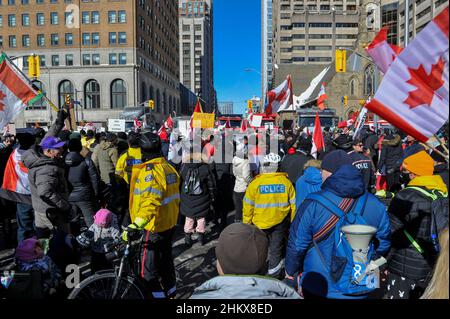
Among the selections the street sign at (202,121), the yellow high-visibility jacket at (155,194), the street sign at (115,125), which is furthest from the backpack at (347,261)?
the street sign at (115,125)

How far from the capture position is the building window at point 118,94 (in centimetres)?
6184

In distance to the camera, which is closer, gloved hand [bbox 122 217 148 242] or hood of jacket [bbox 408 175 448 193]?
hood of jacket [bbox 408 175 448 193]

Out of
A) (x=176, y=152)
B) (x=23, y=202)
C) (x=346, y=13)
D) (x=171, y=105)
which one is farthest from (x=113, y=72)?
(x=346, y=13)

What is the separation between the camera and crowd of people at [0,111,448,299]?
2.50 m

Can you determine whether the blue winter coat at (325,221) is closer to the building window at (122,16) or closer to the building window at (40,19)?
the building window at (122,16)

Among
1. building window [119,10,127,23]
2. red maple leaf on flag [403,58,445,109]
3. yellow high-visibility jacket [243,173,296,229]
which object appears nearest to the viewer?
red maple leaf on flag [403,58,445,109]

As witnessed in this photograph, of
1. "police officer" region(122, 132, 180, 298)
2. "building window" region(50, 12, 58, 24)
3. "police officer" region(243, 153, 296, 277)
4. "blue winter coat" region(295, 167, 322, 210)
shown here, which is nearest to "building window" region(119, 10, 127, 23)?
"building window" region(50, 12, 58, 24)

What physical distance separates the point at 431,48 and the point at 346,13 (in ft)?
374

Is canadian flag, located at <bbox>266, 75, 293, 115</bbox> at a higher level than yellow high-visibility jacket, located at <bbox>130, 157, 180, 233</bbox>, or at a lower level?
higher

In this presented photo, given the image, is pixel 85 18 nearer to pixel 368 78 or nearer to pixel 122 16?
pixel 122 16

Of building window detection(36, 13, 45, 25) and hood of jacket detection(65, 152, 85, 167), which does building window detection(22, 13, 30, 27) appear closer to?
building window detection(36, 13, 45, 25)

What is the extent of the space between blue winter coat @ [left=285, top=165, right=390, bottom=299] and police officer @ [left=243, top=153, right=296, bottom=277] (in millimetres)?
2041

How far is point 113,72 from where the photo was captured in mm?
61594
